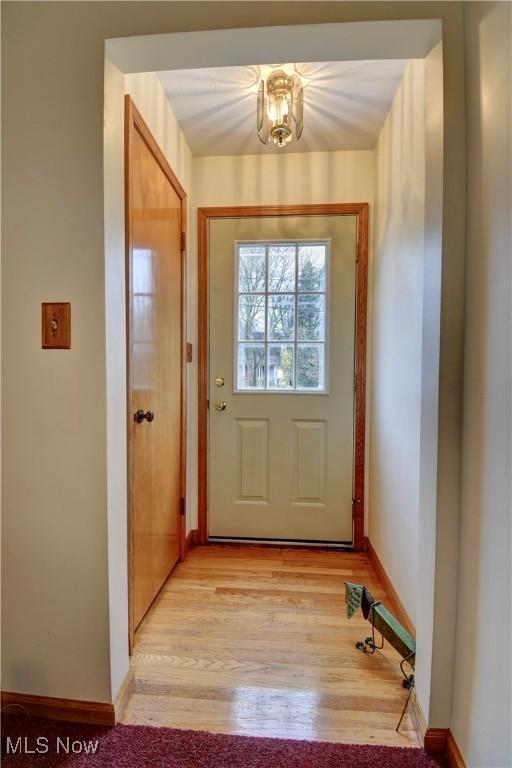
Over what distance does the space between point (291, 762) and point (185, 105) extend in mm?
2618

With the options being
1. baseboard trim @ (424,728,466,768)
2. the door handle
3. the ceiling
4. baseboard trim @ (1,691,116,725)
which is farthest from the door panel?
baseboard trim @ (424,728,466,768)

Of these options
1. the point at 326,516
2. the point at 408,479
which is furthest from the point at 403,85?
the point at 326,516

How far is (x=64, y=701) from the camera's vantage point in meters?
1.13

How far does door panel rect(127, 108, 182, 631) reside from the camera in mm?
1414

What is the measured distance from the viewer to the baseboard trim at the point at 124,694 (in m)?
1.14

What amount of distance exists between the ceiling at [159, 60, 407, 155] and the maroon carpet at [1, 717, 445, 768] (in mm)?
2429

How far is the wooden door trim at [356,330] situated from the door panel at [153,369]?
26cm

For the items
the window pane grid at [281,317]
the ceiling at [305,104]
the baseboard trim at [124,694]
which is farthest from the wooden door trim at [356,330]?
the baseboard trim at [124,694]

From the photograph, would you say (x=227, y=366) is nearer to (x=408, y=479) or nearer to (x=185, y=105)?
(x=408, y=479)

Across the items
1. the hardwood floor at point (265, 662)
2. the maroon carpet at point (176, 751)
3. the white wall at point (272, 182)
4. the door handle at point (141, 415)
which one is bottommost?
the hardwood floor at point (265, 662)

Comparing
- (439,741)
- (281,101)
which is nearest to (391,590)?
(439,741)

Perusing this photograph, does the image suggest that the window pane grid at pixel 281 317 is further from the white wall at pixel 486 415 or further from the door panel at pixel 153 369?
the white wall at pixel 486 415

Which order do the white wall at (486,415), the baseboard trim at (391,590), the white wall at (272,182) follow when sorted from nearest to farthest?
the white wall at (486,415)
the baseboard trim at (391,590)
the white wall at (272,182)

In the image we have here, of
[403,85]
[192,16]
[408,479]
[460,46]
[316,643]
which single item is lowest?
[316,643]
